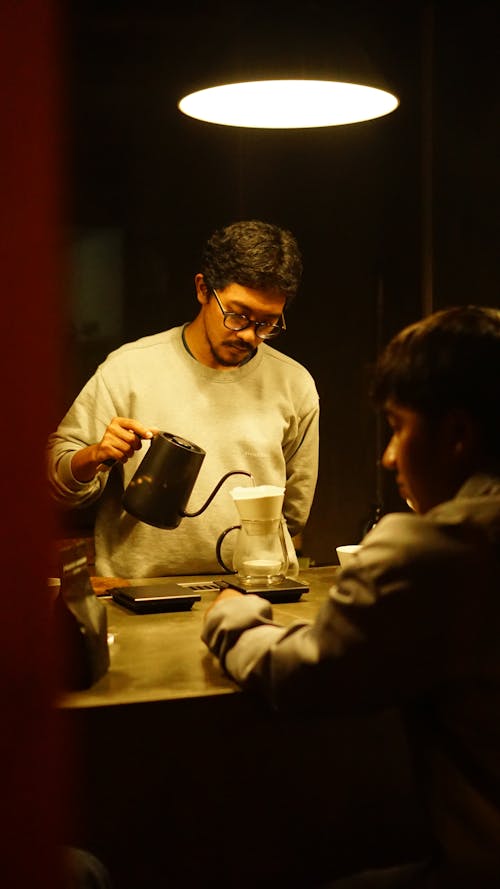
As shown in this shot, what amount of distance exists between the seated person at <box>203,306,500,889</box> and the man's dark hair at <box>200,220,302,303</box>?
4.60 feet

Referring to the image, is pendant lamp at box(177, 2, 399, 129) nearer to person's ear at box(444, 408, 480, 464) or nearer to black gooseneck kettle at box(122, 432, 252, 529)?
person's ear at box(444, 408, 480, 464)

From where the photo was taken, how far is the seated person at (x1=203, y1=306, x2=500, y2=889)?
1.31 metres

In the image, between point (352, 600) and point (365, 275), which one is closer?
point (352, 600)

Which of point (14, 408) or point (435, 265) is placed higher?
point (435, 265)

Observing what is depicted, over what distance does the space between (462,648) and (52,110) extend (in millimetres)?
848

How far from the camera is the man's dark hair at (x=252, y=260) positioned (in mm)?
2818

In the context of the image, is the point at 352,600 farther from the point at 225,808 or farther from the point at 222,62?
the point at 222,62

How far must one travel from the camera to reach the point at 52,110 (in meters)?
1.11

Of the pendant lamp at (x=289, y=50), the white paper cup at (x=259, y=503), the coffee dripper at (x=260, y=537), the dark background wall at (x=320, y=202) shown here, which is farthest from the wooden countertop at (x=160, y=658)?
the dark background wall at (x=320, y=202)

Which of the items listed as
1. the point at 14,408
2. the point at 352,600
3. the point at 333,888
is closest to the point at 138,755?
the point at 333,888

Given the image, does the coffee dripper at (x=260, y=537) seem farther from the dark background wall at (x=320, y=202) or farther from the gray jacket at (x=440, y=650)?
the dark background wall at (x=320, y=202)

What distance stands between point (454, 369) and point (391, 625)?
38cm

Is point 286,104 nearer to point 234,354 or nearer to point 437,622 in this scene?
point 234,354

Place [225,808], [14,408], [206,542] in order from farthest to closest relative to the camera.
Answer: [206,542]
[225,808]
[14,408]
